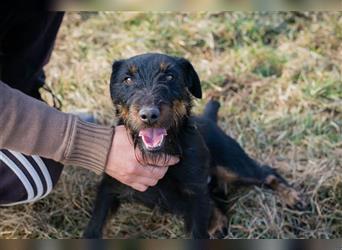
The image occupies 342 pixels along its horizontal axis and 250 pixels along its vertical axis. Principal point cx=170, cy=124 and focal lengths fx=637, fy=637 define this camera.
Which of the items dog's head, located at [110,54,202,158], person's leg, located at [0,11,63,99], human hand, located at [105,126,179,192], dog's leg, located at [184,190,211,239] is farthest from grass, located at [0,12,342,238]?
dog's head, located at [110,54,202,158]

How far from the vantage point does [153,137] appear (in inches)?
113

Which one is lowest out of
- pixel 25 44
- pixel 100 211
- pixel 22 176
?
pixel 100 211

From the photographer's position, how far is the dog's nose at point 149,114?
2.70 metres

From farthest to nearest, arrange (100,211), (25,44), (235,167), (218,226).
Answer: (235,167) → (218,226) → (25,44) → (100,211)

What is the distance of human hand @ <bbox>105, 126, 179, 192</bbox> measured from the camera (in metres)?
2.79

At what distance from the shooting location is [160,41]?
5.14 m

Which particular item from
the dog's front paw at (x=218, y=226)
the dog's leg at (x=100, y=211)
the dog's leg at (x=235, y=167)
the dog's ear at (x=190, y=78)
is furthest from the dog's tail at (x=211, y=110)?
the dog's leg at (x=100, y=211)

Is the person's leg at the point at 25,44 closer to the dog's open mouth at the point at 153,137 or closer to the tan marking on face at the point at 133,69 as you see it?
the tan marking on face at the point at 133,69

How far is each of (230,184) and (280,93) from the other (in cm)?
99

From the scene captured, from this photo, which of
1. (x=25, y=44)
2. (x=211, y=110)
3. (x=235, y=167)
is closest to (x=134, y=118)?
(x=25, y=44)

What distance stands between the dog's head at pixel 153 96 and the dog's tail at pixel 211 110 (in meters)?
0.88

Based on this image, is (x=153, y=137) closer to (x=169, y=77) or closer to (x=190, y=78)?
(x=169, y=77)

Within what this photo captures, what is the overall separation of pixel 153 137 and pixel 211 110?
52.8 inches

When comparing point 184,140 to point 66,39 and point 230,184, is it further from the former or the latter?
point 66,39
